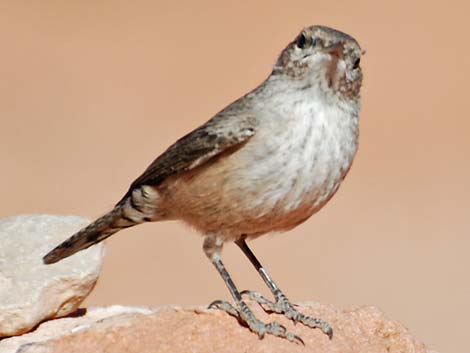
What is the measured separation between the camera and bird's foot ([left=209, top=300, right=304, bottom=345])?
709cm

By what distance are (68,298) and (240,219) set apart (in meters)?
1.22

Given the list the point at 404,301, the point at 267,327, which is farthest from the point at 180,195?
the point at 404,301

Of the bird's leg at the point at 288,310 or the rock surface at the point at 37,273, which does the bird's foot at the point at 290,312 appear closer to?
the bird's leg at the point at 288,310

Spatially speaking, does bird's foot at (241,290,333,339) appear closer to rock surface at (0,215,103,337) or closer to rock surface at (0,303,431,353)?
rock surface at (0,303,431,353)

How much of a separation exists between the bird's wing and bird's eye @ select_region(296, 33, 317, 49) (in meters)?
0.49

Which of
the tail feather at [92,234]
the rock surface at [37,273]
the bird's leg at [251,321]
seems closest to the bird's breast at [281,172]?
the bird's leg at [251,321]

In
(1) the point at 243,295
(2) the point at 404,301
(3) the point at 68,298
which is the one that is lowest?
(2) the point at 404,301

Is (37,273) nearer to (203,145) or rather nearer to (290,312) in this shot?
(203,145)

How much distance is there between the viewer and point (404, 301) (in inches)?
523

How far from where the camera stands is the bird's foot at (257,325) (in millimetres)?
7094

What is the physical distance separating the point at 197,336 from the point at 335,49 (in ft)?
5.52

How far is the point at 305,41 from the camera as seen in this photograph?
727cm

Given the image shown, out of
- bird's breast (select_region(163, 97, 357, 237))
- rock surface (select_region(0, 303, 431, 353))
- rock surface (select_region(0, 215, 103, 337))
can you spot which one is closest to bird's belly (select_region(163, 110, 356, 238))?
bird's breast (select_region(163, 97, 357, 237))

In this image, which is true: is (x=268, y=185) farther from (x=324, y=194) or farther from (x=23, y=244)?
(x=23, y=244)
